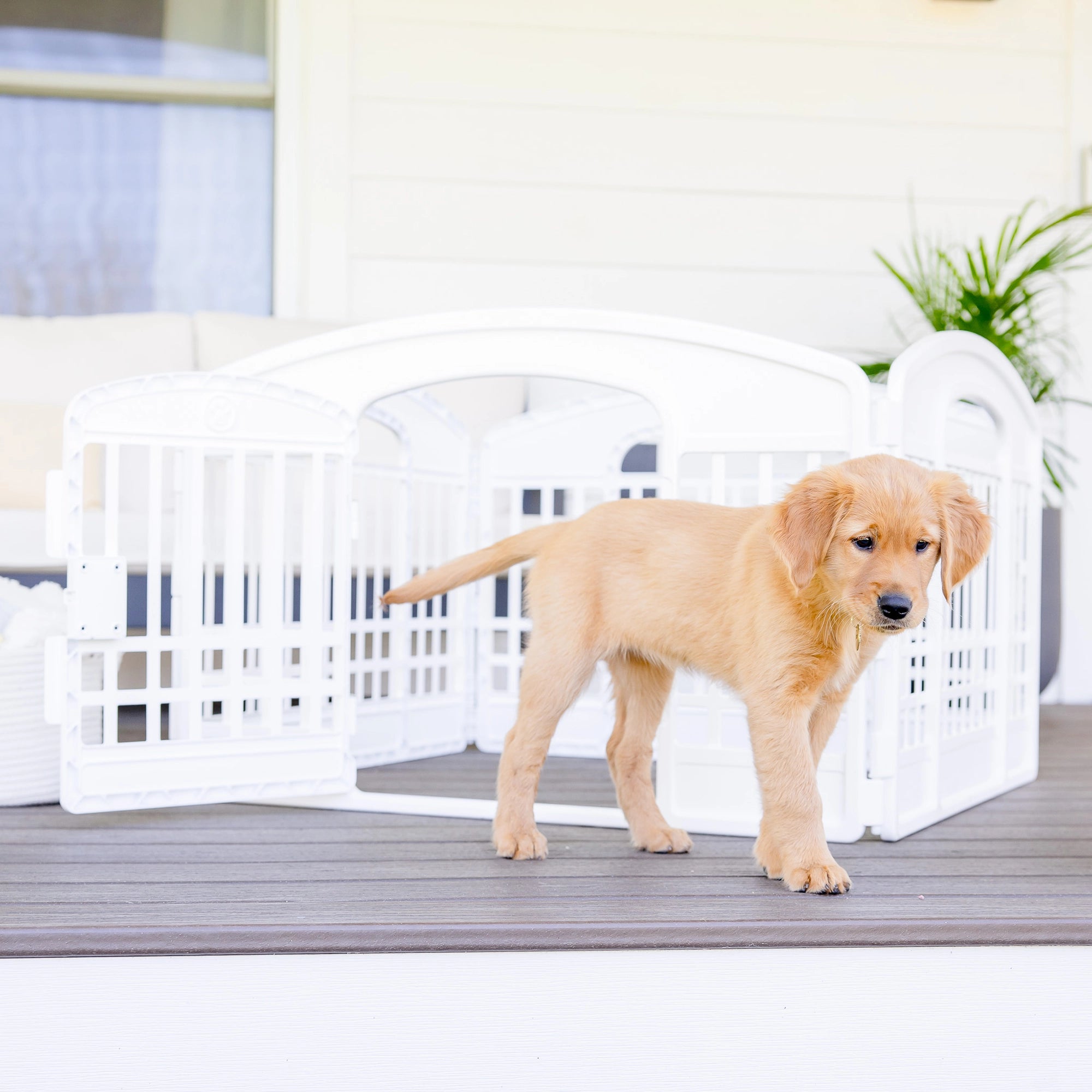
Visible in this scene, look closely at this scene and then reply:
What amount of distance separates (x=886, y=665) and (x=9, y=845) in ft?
5.34

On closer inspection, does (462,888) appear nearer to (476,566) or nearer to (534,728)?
(534,728)

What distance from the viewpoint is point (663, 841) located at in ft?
6.77

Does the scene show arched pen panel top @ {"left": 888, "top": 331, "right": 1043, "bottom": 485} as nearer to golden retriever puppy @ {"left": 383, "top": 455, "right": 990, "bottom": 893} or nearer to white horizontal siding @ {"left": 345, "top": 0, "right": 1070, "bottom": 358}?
golden retriever puppy @ {"left": 383, "top": 455, "right": 990, "bottom": 893}

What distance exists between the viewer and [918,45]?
4258 millimetres

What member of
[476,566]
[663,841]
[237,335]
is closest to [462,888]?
[663,841]

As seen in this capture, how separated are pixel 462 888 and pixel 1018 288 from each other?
3.06 meters

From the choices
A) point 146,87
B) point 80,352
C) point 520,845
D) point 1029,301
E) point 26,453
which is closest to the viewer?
point 520,845

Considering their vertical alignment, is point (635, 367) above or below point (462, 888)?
above

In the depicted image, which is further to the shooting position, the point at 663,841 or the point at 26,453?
the point at 26,453

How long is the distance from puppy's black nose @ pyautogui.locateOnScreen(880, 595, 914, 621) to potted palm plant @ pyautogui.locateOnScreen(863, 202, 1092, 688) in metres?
2.25

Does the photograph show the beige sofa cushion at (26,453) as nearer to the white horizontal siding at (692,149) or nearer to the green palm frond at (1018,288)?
the white horizontal siding at (692,149)

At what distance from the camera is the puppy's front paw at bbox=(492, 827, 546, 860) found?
77.8 inches

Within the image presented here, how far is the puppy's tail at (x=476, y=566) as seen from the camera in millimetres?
2092

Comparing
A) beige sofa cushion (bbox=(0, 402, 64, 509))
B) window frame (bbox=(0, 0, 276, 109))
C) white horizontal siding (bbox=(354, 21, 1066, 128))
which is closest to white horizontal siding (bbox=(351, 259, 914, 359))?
white horizontal siding (bbox=(354, 21, 1066, 128))
